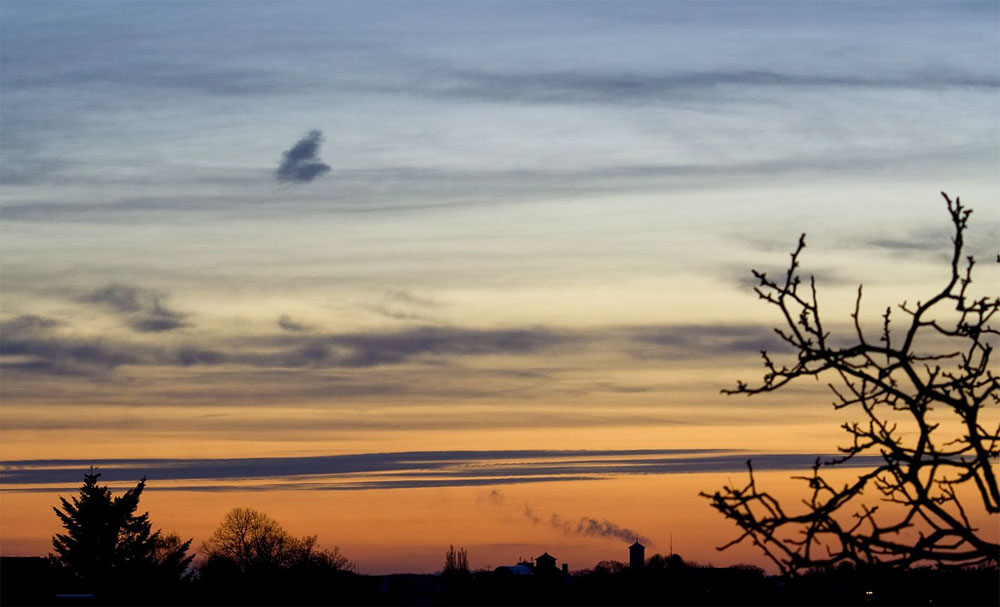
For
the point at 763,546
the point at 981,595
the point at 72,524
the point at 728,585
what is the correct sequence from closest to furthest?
the point at 763,546 → the point at 981,595 → the point at 728,585 → the point at 72,524

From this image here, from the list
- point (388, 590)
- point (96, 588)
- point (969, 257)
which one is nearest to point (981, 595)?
point (969, 257)

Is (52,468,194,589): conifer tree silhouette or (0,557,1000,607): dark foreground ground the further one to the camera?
(52,468,194,589): conifer tree silhouette

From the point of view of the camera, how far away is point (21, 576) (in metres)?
55.3

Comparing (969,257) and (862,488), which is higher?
(969,257)

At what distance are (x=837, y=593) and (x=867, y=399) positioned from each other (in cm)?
160

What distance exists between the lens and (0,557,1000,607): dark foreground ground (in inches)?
227

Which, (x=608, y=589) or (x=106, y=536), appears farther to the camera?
(x=106, y=536)

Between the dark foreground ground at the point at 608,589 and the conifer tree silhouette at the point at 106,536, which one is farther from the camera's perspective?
the conifer tree silhouette at the point at 106,536

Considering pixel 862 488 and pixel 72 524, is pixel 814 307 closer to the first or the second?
pixel 862 488

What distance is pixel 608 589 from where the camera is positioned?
116 feet

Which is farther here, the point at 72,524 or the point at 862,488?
the point at 72,524

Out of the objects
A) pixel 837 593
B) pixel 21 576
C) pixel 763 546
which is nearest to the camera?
pixel 763 546

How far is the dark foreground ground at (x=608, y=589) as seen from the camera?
5.77 meters

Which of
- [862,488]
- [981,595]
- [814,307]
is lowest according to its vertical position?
[981,595]
